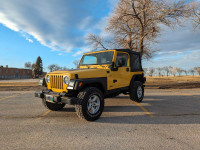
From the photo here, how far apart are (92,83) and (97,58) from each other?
1456 millimetres

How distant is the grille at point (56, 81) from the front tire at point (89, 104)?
700 mm

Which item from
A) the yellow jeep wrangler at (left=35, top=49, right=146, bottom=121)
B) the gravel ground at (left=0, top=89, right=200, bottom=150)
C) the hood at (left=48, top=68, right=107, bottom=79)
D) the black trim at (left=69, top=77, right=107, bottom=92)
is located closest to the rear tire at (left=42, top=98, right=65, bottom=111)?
the yellow jeep wrangler at (left=35, top=49, right=146, bottom=121)

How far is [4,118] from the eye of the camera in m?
4.23

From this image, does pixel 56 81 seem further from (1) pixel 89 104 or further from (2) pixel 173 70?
(2) pixel 173 70

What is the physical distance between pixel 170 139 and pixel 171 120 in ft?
4.15

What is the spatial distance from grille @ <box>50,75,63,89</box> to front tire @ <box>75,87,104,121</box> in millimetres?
700

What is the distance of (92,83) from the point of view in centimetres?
421

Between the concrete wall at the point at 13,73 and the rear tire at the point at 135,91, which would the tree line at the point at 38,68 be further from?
the rear tire at the point at 135,91

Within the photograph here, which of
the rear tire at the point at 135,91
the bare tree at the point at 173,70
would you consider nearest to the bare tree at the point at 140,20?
the rear tire at the point at 135,91

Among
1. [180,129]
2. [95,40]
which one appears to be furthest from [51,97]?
[95,40]

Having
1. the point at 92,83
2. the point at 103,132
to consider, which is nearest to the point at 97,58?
the point at 92,83

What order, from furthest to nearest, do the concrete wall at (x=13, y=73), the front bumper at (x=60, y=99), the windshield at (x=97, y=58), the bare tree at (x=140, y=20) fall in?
the concrete wall at (x=13, y=73) < the bare tree at (x=140, y=20) < the windshield at (x=97, y=58) < the front bumper at (x=60, y=99)

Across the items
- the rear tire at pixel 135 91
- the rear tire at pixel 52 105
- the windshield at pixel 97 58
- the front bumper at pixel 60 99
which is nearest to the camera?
the front bumper at pixel 60 99

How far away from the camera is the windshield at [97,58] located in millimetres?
5020
